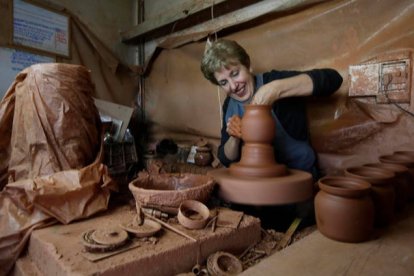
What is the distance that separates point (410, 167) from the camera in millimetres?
1227

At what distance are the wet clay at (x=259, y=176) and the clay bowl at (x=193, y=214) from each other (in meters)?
0.18

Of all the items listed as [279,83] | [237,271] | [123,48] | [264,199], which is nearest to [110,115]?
[123,48]

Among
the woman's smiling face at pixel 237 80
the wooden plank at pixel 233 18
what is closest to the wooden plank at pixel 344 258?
the woman's smiling face at pixel 237 80

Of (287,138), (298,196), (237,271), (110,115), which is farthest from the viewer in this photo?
(110,115)

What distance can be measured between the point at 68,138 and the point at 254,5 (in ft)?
5.45

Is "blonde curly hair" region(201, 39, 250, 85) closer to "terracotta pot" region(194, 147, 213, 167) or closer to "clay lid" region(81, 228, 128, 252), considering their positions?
"terracotta pot" region(194, 147, 213, 167)

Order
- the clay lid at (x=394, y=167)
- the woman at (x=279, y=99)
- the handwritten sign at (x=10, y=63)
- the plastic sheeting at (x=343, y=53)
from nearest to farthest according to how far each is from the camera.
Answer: the clay lid at (x=394, y=167), the plastic sheeting at (x=343, y=53), the woman at (x=279, y=99), the handwritten sign at (x=10, y=63)

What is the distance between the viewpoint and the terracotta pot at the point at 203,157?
7.76 feet

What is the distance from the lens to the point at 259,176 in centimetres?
115

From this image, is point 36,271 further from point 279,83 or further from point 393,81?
point 393,81

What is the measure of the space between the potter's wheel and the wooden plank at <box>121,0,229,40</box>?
1.57m

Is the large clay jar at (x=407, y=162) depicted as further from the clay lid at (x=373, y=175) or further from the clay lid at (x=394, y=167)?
the clay lid at (x=373, y=175)

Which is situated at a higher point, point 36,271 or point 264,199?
point 264,199

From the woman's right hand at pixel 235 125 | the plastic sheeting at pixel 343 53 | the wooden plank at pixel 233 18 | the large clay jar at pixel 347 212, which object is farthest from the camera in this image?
the wooden plank at pixel 233 18
